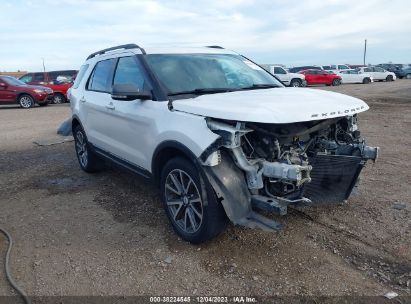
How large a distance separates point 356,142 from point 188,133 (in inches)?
72.0

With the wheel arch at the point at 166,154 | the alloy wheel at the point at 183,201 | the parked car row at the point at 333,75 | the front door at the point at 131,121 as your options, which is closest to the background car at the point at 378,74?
the parked car row at the point at 333,75

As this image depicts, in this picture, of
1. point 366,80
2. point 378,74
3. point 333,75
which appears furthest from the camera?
point 378,74

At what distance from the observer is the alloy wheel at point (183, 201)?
375cm

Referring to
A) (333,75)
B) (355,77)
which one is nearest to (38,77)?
(333,75)

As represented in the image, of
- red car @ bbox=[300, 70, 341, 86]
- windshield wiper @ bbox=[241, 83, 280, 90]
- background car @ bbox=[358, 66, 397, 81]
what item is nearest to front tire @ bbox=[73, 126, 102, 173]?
windshield wiper @ bbox=[241, 83, 280, 90]

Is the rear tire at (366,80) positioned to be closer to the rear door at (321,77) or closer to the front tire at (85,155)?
the rear door at (321,77)

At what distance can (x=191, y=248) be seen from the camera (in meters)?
3.82

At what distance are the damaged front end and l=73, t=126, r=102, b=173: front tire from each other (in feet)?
11.0

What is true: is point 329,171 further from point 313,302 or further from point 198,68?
point 198,68

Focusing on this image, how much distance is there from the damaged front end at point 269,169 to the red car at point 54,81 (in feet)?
63.4

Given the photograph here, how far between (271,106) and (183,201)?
4.31ft

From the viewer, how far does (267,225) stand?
3.35 metres

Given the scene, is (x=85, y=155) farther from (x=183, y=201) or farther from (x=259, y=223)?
(x=259, y=223)

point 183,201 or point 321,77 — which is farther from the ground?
point 183,201
